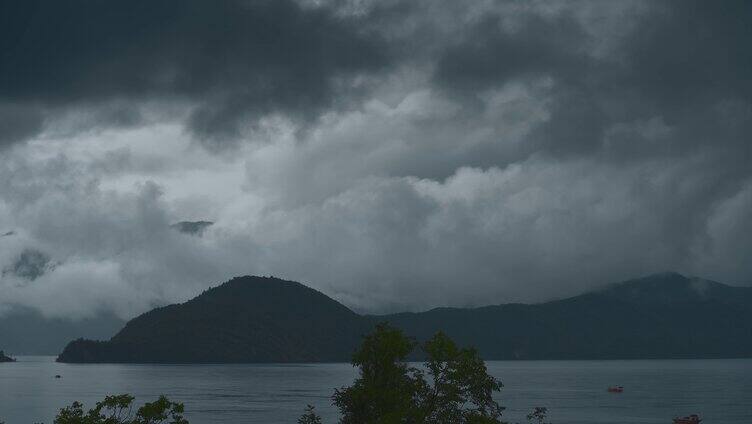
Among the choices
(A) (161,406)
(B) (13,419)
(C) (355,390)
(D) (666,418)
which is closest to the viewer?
(A) (161,406)

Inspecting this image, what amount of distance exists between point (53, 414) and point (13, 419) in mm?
9309

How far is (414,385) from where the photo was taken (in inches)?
1726

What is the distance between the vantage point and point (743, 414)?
19025 cm

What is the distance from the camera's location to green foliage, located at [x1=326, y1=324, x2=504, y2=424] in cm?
4238

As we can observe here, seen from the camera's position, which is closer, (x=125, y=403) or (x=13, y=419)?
(x=125, y=403)

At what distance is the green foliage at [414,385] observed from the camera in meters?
42.4

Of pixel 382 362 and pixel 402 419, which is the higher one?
pixel 382 362

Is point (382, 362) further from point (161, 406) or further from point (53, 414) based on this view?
point (53, 414)

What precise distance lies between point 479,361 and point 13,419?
153 meters

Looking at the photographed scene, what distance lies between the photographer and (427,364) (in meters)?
42.5

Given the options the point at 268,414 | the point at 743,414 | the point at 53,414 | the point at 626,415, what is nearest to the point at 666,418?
the point at 626,415

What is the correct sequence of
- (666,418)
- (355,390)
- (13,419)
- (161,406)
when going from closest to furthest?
(161,406)
(355,390)
(13,419)
(666,418)

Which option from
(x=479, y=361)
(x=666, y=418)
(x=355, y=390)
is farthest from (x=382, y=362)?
(x=666, y=418)

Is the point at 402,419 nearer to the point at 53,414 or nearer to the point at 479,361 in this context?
the point at 479,361
